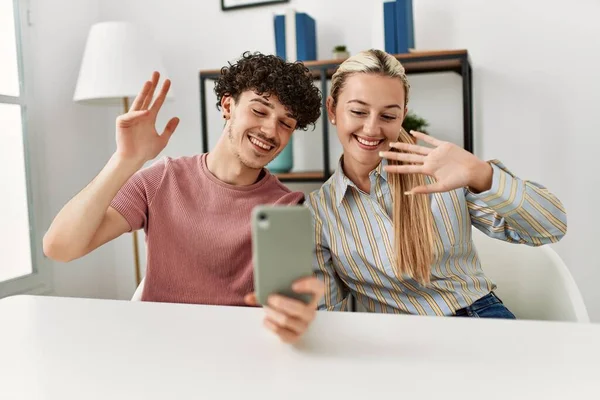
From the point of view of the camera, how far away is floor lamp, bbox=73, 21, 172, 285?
2408 millimetres

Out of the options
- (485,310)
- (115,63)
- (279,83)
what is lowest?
(485,310)

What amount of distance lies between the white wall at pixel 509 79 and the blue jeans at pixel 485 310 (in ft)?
4.18

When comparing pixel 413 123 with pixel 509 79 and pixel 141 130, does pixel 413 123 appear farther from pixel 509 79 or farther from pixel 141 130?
pixel 141 130

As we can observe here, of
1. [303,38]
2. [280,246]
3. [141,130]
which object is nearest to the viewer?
[280,246]

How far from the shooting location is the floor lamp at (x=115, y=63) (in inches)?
94.8

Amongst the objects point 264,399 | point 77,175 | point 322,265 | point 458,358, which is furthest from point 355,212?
point 77,175

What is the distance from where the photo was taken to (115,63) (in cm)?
243

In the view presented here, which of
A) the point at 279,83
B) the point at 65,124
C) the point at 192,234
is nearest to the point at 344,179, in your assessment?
the point at 279,83

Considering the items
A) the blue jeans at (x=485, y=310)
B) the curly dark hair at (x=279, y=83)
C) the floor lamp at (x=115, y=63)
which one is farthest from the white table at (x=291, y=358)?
the floor lamp at (x=115, y=63)

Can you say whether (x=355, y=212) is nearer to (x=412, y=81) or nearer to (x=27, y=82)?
(x=412, y=81)

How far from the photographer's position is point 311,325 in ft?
2.69

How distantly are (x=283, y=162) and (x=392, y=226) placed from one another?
127 centimetres

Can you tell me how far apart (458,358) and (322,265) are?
657 millimetres

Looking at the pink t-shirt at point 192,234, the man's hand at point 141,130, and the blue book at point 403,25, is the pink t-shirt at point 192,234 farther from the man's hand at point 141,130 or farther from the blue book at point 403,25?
the blue book at point 403,25
